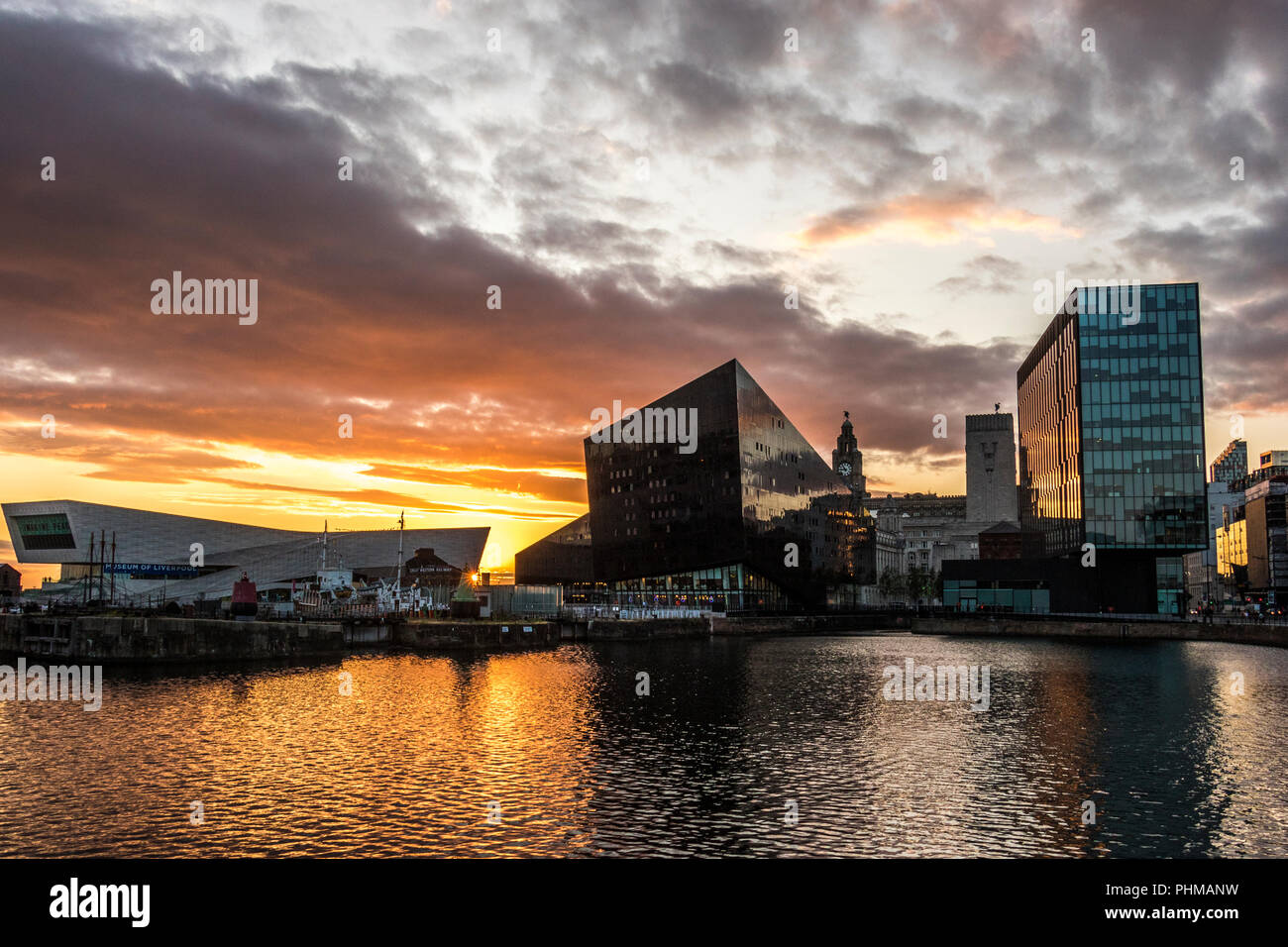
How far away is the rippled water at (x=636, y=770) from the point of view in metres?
19.9

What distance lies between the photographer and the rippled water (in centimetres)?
1991

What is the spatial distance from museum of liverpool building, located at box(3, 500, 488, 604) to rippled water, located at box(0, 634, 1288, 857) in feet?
326

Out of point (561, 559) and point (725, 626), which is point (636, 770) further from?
point (561, 559)

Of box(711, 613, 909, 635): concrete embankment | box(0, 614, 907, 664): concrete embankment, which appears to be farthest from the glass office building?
box(0, 614, 907, 664): concrete embankment

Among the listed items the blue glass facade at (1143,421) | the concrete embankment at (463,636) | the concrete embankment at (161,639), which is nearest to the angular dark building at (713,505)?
the blue glass facade at (1143,421)

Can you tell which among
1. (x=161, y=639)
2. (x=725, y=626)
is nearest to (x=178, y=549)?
(x=725, y=626)

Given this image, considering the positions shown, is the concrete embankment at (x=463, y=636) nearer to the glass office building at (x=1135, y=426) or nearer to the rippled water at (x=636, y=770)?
the rippled water at (x=636, y=770)

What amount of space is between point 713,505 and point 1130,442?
5299 cm

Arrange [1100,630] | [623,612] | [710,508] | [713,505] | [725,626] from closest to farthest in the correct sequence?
[1100,630] < [623,612] < [725,626] < [713,505] < [710,508]

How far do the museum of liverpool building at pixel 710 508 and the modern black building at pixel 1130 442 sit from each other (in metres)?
31.1

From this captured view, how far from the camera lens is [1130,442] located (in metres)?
118

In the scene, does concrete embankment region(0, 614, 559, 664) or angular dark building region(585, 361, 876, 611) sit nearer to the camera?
concrete embankment region(0, 614, 559, 664)

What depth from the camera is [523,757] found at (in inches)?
1144

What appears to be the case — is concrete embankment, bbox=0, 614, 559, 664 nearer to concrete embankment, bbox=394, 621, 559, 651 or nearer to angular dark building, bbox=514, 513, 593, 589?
concrete embankment, bbox=394, 621, 559, 651
